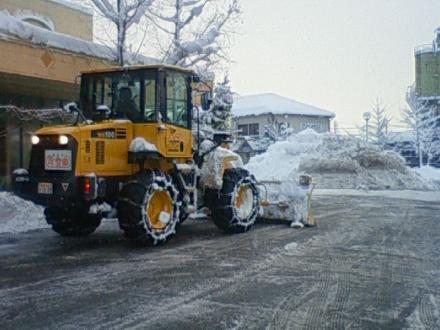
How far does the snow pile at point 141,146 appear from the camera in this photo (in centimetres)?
925

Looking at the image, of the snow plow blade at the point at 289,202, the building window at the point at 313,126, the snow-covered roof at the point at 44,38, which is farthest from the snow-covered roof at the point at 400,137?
the snow plow blade at the point at 289,202

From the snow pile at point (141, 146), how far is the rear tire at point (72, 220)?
140cm

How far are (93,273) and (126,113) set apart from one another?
3293 millimetres

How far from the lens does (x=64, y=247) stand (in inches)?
379

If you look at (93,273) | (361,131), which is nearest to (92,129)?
(93,273)

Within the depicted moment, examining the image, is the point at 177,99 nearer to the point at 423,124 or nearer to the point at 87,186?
the point at 87,186

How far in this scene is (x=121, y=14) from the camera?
15.7 metres

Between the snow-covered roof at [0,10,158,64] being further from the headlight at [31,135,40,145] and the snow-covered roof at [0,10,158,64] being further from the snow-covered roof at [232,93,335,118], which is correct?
the snow-covered roof at [232,93,335,118]

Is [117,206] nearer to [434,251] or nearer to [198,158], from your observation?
[198,158]

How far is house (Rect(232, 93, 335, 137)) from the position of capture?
4884 centimetres

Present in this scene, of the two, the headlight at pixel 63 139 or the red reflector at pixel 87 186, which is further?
the headlight at pixel 63 139

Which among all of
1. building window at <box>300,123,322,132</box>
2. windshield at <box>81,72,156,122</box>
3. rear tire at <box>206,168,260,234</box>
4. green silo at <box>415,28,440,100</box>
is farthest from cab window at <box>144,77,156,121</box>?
green silo at <box>415,28,440,100</box>

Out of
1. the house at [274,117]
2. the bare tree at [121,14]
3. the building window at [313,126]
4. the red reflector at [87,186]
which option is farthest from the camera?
the building window at [313,126]

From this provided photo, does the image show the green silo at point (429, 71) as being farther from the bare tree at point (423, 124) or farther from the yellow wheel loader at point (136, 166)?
the yellow wheel loader at point (136, 166)
